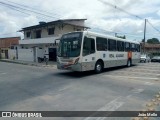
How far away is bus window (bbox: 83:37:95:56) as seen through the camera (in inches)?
546

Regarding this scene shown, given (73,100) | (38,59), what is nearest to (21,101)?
(73,100)

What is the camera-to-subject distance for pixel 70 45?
46.3 ft

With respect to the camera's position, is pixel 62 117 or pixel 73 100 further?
pixel 73 100

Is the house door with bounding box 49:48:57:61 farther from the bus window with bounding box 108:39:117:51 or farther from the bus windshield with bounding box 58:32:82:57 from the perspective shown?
the bus windshield with bounding box 58:32:82:57

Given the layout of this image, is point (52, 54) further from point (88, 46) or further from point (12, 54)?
point (88, 46)

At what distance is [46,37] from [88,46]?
729 inches

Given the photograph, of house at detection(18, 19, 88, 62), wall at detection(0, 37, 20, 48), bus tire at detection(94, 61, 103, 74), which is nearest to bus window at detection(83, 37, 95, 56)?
bus tire at detection(94, 61, 103, 74)

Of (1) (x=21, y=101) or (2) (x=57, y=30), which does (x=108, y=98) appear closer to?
(1) (x=21, y=101)

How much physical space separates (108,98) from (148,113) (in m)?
2.10

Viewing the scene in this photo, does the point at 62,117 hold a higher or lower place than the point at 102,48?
lower

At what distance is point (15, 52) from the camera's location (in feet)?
118

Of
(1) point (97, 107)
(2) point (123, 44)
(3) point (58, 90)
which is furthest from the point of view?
(2) point (123, 44)

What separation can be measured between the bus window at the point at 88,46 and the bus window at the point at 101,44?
0.76m

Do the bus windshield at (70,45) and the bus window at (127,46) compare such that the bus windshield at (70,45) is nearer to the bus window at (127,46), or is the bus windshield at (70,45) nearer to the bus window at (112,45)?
the bus window at (112,45)
